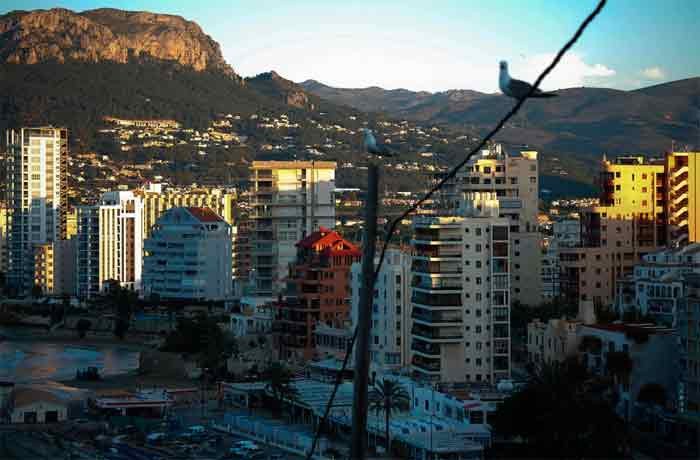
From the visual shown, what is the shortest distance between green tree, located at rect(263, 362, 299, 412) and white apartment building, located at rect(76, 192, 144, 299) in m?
37.3

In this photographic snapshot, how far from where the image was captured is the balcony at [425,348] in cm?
2873

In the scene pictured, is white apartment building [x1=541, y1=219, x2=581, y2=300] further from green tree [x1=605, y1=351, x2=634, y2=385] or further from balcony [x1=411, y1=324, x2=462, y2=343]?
green tree [x1=605, y1=351, x2=634, y2=385]

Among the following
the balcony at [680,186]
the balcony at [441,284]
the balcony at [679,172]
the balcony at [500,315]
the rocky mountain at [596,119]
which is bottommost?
the balcony at [500,315]

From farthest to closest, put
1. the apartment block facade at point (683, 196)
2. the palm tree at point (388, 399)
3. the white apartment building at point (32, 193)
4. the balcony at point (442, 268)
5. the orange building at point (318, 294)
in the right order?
the white apartment building at point (32, 193)
the apartment block facade at point (683, 196)
the orange building at point (318, 294)
the balcony at point (442, 268)
the palm tree at point (388, 399)

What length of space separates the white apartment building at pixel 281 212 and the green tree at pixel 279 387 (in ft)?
53.8

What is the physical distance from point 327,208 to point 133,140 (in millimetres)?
58045

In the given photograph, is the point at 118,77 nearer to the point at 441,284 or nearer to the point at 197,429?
the point at 441,284

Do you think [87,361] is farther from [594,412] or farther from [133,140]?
[133,140]

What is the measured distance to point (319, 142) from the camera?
338 ft

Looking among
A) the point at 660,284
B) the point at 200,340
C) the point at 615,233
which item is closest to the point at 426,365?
the point at 660,284

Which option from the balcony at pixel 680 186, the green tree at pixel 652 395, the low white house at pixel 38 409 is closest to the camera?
the green tree at pixel 652 395

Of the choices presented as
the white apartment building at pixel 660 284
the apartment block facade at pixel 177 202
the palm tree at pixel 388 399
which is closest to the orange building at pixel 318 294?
the white apartment building at pixel 660 284

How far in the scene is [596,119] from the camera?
133m

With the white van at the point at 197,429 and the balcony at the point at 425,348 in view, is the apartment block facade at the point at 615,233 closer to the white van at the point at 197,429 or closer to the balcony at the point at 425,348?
the balcony at the point at 425,348
